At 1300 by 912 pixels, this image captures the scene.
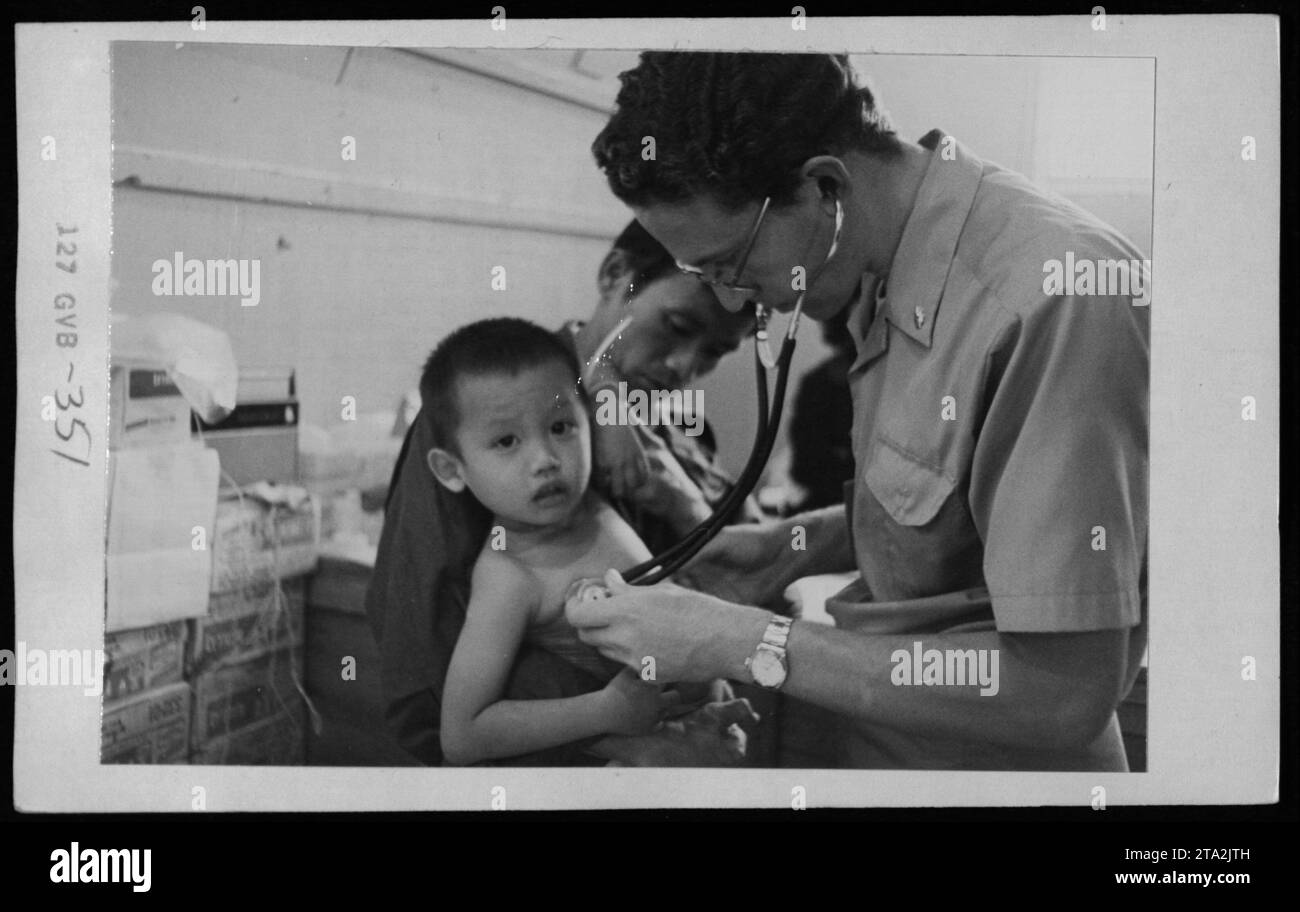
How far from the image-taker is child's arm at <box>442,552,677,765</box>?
1018 mm

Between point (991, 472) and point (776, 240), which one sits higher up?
point (776, 240)

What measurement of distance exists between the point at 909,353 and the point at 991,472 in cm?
13

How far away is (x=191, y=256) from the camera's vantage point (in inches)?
40.4

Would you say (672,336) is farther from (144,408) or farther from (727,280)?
(144,408)

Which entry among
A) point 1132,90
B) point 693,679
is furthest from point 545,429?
point 1132,90

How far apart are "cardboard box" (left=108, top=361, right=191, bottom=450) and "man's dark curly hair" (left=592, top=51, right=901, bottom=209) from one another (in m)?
0.47

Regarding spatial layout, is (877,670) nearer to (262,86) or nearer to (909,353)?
(909,353)

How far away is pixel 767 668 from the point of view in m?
1.01

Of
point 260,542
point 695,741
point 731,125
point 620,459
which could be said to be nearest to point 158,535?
point 260,542

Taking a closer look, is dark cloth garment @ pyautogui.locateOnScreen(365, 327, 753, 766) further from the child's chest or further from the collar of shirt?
the collar of shirt

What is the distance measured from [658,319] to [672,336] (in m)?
0.02

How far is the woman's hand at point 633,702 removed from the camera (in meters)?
1.03
